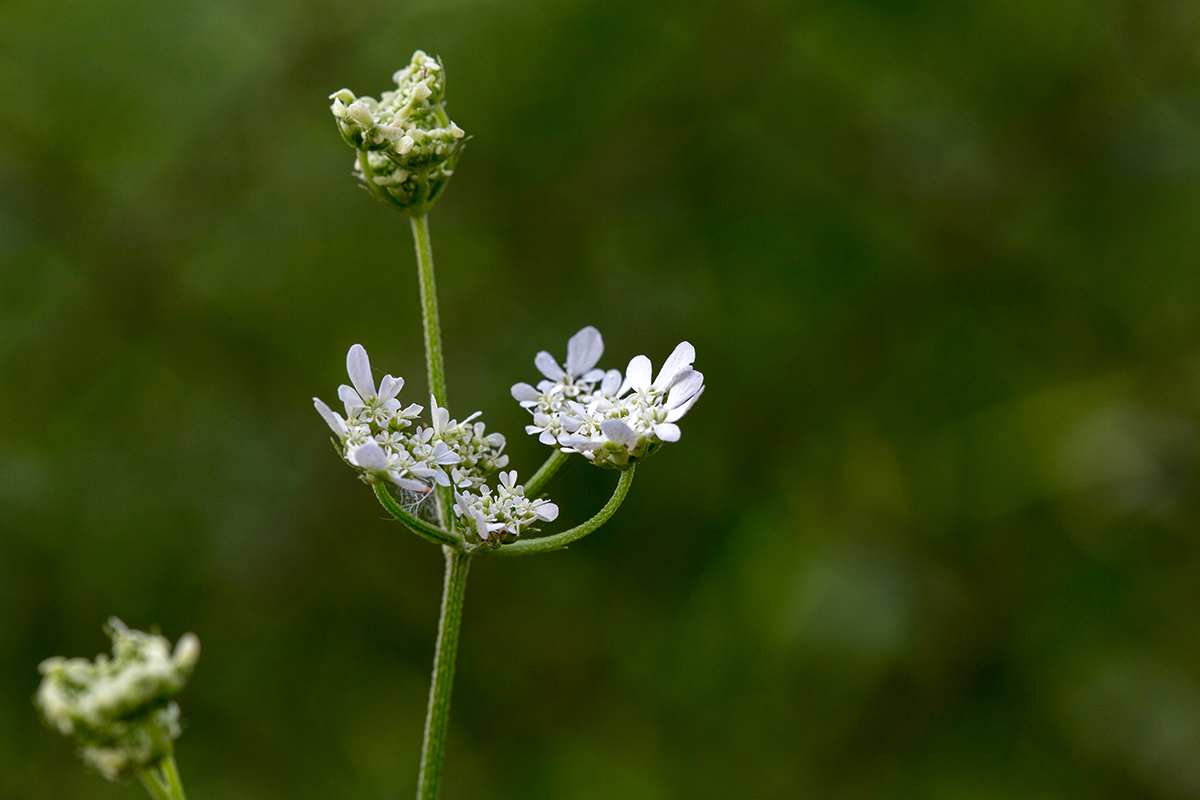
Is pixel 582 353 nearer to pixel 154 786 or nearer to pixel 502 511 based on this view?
pixel 502 511

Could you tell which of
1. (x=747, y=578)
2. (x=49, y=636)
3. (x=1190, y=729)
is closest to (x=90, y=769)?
(x=747, y=578)

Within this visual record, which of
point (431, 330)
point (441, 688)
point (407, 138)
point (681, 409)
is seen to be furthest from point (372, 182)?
point (441, 688)

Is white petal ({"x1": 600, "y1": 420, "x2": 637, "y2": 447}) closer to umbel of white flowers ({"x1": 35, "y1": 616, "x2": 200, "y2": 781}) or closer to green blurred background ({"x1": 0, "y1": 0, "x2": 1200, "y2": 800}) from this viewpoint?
umbel of white flowers ({"x1": 35, "y1": 616, "x2": 200, "y2": 781})

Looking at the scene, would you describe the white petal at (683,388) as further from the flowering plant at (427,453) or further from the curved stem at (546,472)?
the curved stem at (546,472)

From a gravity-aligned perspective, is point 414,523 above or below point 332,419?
below

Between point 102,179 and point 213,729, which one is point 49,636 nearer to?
point 213,729

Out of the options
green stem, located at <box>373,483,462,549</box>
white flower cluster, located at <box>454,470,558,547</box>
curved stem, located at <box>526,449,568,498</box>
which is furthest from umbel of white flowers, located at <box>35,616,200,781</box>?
curved stem, located at <box>526,449,568,498</box>

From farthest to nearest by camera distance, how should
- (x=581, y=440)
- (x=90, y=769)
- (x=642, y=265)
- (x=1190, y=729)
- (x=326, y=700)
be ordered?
(x=642, y=265), (x=326, y=700), (x=1190, y=729), (x=581, y=440), (x=90, y=769)
